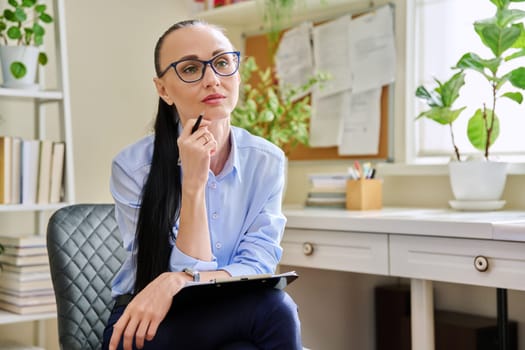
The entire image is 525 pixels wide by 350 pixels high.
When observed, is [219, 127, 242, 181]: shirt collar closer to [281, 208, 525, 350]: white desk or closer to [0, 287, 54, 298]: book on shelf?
[281, 208, 525, 350]: white desk

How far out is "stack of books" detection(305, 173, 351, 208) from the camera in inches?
100

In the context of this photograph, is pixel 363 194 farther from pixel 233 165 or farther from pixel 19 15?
pixel 19 15

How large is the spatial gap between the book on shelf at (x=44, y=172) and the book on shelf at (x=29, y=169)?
1 centimetres

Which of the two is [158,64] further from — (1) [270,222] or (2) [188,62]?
(1) [270,222]

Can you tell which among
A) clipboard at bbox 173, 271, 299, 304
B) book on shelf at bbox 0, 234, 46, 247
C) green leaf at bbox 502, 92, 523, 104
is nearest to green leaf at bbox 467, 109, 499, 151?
green leaf at bbox 502, 92, 523, 104

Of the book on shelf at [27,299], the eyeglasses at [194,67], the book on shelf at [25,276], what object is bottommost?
the book on shelf at [27,299]

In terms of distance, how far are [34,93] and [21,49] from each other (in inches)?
5.7

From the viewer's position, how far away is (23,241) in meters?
2.41

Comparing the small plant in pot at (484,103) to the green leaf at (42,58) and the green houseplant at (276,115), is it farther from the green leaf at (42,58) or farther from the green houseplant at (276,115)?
the green leaf at (42,58)

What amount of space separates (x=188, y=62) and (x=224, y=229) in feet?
1.15

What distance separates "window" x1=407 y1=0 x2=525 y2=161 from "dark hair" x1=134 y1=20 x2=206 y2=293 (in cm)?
123

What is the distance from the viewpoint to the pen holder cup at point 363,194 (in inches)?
97.0

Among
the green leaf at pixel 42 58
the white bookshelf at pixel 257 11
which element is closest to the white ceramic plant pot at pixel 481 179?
the white bookshelf at pixel 257 11

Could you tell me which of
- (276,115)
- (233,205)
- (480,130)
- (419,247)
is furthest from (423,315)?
(276,115)
